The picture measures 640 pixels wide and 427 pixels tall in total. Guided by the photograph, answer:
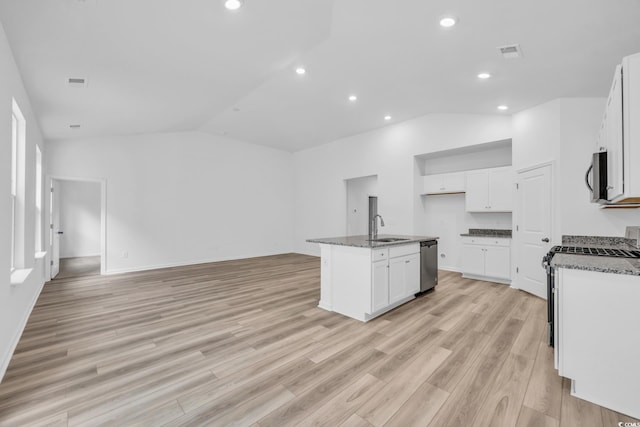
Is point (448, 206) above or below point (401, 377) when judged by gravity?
above

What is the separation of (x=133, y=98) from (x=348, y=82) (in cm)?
306

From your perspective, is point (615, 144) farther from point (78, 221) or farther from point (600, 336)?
point (78, 221)

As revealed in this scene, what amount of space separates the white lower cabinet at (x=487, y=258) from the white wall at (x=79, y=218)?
10.0m

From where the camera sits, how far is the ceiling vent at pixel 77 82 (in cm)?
319

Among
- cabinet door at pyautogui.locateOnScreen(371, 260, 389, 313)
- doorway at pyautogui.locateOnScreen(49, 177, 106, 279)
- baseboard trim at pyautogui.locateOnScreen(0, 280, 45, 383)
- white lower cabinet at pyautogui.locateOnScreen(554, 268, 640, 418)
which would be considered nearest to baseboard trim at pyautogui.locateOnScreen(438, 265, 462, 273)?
cabinet door at pyautogui.locateOnScreen(371, 260, 389, 313)

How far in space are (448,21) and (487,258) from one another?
13.1 ft

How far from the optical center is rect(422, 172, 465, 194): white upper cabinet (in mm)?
5778

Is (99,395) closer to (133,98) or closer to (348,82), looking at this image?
(133,98)

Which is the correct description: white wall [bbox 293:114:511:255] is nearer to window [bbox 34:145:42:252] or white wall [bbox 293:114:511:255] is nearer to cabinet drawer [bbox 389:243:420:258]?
cabinet drawer [bbox 389:243:420:258]

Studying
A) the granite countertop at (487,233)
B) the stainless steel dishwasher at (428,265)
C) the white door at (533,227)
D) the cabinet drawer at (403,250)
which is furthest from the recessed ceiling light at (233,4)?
the granite countertop at (487,233)

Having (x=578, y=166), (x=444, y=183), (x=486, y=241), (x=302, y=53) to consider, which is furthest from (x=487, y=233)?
(x=302, y=53)

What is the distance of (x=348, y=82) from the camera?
14.6ft

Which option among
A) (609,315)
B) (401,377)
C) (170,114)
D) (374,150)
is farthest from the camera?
(374,150)

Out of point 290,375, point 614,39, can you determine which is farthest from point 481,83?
point 290,375
